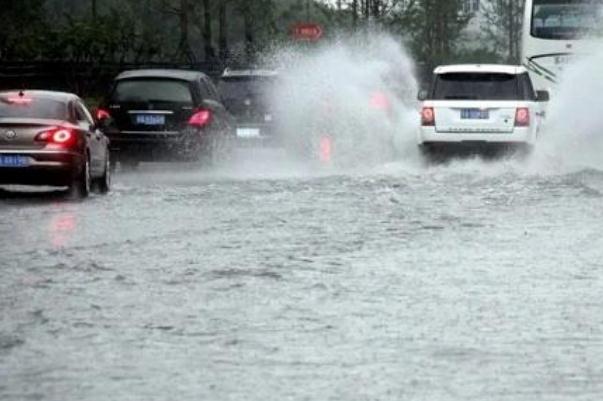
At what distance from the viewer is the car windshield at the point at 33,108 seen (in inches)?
806

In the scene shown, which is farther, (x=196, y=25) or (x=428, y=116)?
(x=196, y=25)

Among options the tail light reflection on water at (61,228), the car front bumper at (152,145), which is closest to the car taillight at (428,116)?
the car front bumper at (152,145)

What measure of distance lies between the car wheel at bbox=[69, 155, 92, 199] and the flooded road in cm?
62

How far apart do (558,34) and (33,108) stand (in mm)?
17301

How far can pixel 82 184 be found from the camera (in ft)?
67.3

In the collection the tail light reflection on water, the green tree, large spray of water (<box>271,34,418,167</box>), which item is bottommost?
the green tree

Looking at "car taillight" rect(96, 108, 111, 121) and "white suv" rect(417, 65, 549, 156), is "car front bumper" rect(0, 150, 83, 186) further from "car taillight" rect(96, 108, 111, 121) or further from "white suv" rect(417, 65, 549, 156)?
"white suv" rect(417, 65, 549, 156)

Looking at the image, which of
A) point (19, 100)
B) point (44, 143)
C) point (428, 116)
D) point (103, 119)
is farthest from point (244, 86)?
point (44, 143)

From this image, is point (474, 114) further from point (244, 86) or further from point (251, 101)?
point (244, 86)

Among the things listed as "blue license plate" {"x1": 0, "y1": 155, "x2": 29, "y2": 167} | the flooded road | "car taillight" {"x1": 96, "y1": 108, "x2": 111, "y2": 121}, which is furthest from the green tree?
the flooded road

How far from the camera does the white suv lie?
25688mm

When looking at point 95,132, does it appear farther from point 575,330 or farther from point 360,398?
point 360,398

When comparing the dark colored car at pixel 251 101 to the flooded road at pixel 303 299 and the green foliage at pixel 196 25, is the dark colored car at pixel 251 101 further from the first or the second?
the green foliage at pixel 196 25

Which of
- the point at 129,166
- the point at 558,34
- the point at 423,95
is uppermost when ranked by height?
the point at 558,34
